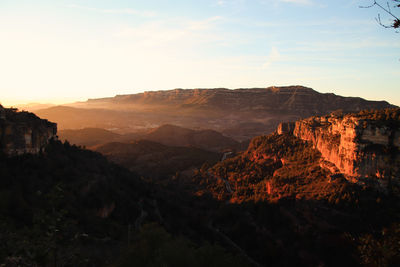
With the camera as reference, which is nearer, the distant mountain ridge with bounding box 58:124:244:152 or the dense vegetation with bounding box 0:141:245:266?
the dense vegetation with bounding box 0:141:245:266

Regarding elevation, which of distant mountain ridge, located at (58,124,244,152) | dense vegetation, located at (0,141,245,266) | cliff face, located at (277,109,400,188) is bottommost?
distant mountain ridge, located at (58,124,244,152)

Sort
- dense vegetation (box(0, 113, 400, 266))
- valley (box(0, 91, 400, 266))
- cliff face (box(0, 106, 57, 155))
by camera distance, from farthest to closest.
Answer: cliff face (box(0, 106, 57, 155)) < valley (box(0, 91, 400, 266)) < dense vegetation (box(0, 113, 400, 266))

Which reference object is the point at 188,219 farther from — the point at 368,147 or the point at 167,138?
the point at 167,138

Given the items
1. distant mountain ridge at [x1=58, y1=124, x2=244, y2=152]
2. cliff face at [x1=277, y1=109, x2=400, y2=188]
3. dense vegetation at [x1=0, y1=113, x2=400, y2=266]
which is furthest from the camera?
distant mountain ridge at [x1=58, y1=124, x2=244, y2=152]

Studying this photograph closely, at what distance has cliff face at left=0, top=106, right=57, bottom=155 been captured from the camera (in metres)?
25.0

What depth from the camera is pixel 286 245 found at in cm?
2780

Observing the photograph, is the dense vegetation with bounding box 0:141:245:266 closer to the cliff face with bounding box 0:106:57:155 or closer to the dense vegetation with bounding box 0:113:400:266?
the dense vegetation with bounding box 0:113:400:266

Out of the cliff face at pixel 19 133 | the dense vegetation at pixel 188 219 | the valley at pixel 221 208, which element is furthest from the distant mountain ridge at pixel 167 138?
the cliff face at pixel 19 133

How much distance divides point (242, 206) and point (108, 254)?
2612 centimetres

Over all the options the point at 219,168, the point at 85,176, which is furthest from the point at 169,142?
the point at 85,176

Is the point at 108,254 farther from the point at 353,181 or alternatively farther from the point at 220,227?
the point at 353,181

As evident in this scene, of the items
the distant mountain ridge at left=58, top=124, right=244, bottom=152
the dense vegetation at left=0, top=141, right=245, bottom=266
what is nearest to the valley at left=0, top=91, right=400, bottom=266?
the dense vegetation at left=0, top=141, right=245, bottom=266

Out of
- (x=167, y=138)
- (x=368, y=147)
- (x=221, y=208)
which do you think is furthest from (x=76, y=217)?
(x=167, y=138)

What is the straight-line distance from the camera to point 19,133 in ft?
85.4
